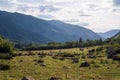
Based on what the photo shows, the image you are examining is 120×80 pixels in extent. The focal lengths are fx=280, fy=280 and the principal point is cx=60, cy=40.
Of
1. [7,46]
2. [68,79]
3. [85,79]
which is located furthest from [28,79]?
[7,46]

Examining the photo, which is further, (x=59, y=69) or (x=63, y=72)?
(x=59, y=69)

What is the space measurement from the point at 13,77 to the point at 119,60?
45.7m

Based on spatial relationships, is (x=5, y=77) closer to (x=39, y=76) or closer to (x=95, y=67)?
(x=39, y=76)

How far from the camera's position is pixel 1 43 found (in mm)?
130500

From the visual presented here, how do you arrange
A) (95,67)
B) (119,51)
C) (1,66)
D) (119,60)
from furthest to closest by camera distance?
(119,51) → (119,60) → (95,67) → (1,66)

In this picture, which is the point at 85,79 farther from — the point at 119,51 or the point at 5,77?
the point at 119,51

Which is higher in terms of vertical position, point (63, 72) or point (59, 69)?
point (59, 69)

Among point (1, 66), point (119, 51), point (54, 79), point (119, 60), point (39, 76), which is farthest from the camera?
point (119, 51)

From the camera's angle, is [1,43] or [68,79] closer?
[68,79]

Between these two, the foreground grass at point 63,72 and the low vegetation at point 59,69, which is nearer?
the foreground grass at point 63,72

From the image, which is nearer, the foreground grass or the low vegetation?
the foreground grass

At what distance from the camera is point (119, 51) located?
114938 millimetres

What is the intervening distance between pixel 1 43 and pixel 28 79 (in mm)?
87774

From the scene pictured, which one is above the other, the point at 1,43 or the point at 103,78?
the point at 1,43
